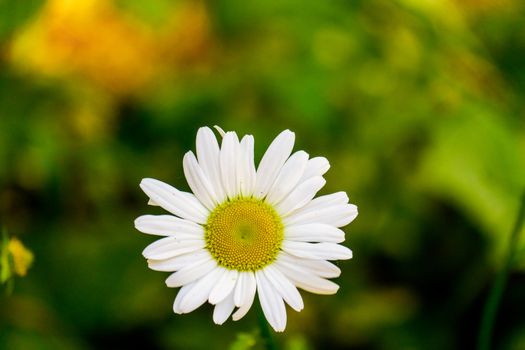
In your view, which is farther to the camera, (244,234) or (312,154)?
(312,154)

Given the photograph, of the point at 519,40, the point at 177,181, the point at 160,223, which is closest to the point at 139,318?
the point at 177,181

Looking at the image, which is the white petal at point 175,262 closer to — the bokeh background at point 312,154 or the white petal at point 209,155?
the white petal at point 209,155

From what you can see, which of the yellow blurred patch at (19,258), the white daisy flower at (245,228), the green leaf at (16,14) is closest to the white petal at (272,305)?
the white daisy flower at (245,228)

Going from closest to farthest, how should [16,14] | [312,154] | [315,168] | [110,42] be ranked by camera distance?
[315,168] → [16,14] → [312,154] → [110,42]

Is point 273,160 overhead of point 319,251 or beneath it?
overhead

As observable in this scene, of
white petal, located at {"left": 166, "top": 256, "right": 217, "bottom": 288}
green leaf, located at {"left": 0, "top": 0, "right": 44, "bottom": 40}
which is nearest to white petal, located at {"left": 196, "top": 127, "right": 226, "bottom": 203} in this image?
white petal, located at {"left": 166, "top": 256, "right": 217, "bottom": 288}

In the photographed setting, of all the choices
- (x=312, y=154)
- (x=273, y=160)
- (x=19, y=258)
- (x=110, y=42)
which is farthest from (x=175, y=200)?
(x=110, y=42)

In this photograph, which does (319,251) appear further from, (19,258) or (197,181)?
(19,258)
